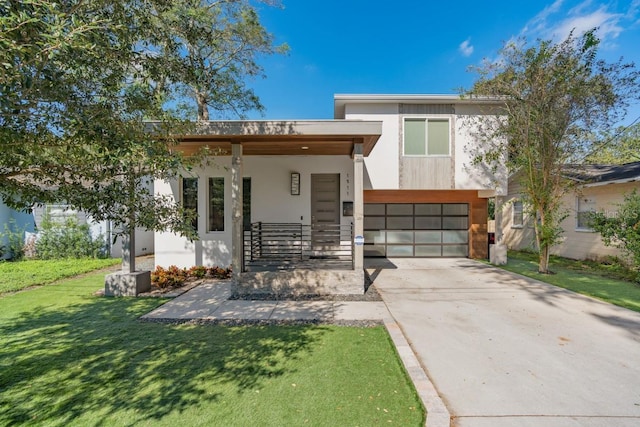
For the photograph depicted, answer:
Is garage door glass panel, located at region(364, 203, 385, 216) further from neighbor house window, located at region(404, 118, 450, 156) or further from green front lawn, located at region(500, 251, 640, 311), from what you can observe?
green front lawn, located at region(500, 251, 640, 311)

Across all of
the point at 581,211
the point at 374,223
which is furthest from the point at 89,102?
the point at 581,211

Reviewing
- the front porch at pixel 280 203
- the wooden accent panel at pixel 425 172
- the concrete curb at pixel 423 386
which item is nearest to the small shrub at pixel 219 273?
the front porch at pixel 280 203

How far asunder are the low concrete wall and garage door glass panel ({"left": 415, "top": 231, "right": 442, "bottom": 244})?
5.63m

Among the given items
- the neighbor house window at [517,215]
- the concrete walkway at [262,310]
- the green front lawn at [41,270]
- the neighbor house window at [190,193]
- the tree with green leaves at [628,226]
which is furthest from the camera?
the neighbor house window at [517,215]

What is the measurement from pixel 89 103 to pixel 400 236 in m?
10.0

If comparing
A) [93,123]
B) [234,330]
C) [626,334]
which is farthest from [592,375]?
[93,123]

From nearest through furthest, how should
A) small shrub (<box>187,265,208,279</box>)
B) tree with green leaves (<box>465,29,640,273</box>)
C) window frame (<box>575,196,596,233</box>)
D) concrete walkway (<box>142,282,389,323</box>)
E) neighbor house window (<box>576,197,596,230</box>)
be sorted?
1. concrete walkway (<box>142,282,389,323</box>)
2. tree with green leaves (<box>465,29,640,273</box>)
3. small shrub (<box>187,265,208,279</box>)
4. window frame (<box>575,196,596,233</box>)
5. neighbor house window (<box>576,197,596,230</box>)

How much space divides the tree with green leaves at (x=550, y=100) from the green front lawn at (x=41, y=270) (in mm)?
12756

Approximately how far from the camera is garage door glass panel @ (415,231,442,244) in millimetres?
11000

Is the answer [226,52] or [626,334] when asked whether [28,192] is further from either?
[226,52]

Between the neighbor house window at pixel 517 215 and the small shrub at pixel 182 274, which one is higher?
the neighbor house window at pixel 517 215

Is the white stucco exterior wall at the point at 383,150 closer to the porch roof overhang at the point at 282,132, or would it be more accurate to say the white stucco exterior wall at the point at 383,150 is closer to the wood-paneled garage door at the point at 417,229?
the wood-paneled garage door at the point at 417,229

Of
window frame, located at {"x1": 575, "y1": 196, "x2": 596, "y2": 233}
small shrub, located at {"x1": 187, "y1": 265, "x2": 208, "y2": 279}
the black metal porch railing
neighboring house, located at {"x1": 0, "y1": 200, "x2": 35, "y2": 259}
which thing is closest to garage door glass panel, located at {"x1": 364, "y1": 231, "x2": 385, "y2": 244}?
the black metal porch railing

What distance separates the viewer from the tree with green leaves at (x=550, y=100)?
730 cm
